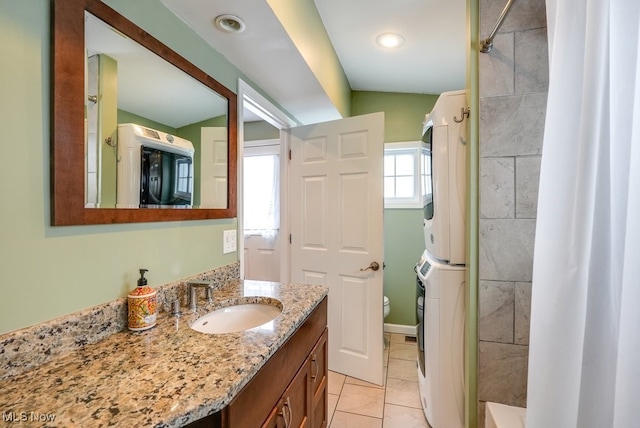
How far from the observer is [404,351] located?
8.57 ft

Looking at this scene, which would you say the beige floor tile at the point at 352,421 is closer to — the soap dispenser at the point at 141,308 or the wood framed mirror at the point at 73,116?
the soap dispenser at the point at 141,308

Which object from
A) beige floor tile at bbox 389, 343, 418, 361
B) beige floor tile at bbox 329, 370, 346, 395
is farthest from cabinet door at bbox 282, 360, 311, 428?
beige floor tile at bbox 389, 343, 418, 361

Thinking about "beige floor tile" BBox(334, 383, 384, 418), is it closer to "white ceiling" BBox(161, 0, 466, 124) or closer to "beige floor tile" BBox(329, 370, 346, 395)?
"beige floor tile" BBox(329, 370, 346, 395)

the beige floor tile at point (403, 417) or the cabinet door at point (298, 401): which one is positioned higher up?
the cabinet door at point (298, 401)

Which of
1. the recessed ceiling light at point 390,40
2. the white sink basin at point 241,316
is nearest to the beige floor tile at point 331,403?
the white sink basin at point 241,316

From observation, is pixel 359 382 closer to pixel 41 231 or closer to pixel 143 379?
pixel 143 379

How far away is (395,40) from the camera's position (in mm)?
2031

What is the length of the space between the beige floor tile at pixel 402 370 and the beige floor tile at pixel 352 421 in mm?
Result: 502

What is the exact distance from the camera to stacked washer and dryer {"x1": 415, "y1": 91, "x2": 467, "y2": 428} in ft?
5.06

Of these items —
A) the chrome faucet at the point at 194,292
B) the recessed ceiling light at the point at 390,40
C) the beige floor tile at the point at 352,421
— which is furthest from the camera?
the recessed ceiling light at the point at 390,40

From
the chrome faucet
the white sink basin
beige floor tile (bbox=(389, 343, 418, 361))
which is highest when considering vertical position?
the chrome faucet

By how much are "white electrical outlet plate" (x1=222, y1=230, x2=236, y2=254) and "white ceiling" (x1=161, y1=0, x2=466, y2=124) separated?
0.90m

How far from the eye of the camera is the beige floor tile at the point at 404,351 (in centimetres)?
250

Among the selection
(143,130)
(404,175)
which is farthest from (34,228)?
(404,175)
